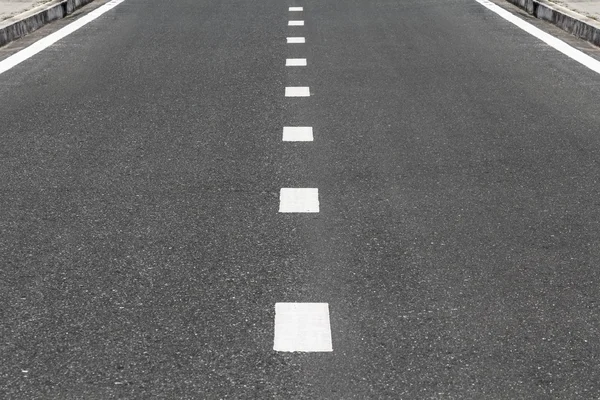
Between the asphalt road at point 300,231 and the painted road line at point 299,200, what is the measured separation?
0.26ft

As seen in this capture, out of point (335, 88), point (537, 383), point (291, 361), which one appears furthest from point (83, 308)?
point (335, 88)

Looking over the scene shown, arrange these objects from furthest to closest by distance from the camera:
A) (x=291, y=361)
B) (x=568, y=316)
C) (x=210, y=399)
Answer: (x=568, y=316) → (x=291, y=361) → (x=210, y=399)

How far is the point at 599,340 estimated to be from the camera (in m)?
4.68

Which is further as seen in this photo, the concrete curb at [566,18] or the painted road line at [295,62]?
the concrete curb at [566,18]

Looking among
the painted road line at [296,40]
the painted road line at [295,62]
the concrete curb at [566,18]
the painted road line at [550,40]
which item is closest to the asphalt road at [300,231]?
the painted road line at [295,62]

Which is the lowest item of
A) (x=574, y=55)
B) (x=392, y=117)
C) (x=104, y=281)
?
(x=574, y=55)

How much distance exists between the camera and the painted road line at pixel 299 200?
6688 millimetres

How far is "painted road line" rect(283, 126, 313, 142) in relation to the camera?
8.71m

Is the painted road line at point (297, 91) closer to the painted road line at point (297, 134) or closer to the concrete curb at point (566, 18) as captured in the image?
the painted road line at point (297, 134)

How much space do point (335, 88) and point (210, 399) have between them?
286 inches

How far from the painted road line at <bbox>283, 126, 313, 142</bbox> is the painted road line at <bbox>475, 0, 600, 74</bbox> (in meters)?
4.38

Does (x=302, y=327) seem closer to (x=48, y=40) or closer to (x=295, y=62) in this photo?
(x=295, y=62)

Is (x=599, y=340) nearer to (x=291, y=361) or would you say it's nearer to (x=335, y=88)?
(x=291, y=361)

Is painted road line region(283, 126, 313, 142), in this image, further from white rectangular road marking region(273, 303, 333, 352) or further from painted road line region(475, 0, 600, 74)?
painted road line region(475, 0, 600, 74)
